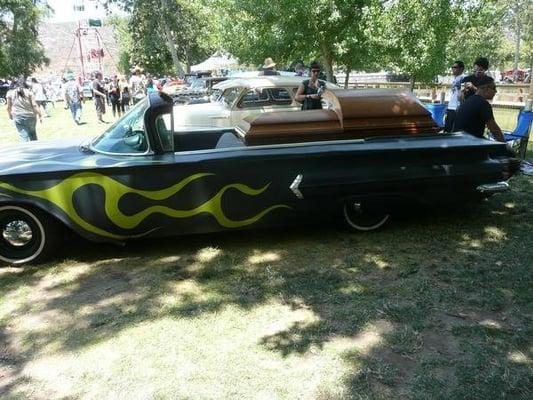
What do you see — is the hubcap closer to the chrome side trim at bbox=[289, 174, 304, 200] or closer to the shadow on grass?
the shadow on grass

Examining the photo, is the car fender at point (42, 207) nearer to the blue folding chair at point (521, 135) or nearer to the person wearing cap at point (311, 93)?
the person wearing cap at point (311, 93)

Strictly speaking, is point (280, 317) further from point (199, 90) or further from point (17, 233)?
point (199, 90)

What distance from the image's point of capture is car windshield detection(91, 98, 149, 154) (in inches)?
175

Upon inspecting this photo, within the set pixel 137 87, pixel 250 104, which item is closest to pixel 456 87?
pixel 250 104

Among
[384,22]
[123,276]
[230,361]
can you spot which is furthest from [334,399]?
[384,22]

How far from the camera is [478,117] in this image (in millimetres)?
5457

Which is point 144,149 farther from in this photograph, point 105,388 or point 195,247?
point 105,388

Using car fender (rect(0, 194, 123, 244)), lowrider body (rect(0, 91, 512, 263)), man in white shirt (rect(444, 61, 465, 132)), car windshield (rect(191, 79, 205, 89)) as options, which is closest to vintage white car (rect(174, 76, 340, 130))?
man in white shirt (rect(444, 61, 465, 132))

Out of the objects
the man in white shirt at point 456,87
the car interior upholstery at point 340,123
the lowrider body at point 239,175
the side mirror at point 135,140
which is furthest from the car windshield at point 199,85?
the side mirror at point 135,140

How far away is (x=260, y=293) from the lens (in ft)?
12.4

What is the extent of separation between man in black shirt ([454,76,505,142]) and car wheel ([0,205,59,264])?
4.39 meters

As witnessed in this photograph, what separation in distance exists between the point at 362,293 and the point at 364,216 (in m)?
1.33

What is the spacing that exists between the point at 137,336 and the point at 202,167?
161 centimetres

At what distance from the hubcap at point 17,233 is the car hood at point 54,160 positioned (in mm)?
506
